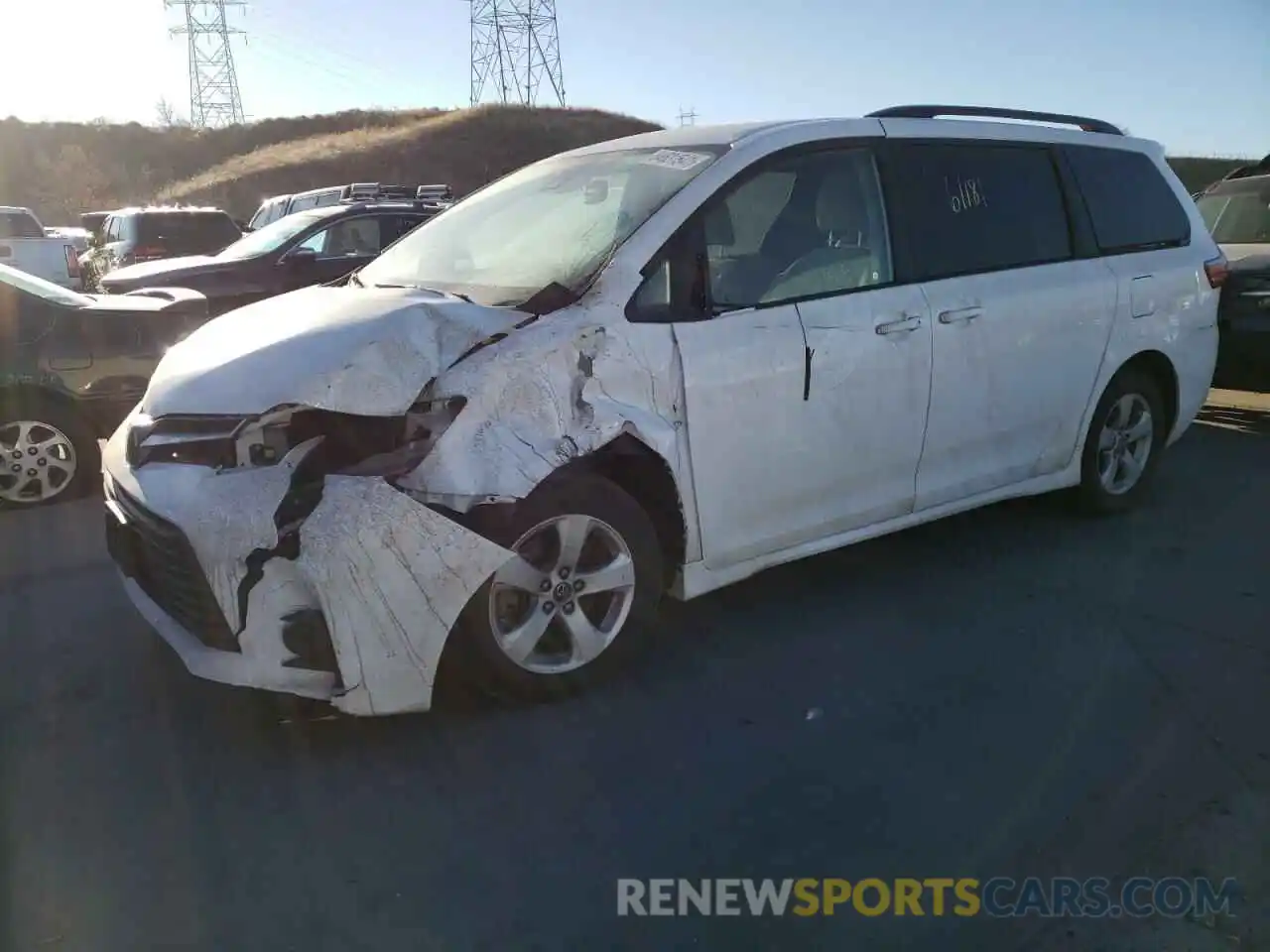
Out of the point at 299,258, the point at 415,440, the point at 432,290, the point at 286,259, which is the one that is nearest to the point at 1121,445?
the point at 432,290

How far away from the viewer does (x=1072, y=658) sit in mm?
4020

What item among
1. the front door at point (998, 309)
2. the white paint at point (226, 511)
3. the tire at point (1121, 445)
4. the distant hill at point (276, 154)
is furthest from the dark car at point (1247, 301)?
the distant hill at point (276, 154)

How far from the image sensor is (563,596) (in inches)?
138

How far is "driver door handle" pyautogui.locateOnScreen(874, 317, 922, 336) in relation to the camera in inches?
165

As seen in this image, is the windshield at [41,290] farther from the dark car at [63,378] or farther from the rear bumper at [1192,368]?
the rear bumper at [1192,368]

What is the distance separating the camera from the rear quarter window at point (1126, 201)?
5.26m

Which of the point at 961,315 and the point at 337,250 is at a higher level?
the point at 337,250

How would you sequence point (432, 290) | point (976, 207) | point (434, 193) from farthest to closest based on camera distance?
point (434, 193) < point (976, 207) < point (432, 290)

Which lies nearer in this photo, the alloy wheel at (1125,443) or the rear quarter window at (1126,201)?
the rear quarter window at (1126,201)

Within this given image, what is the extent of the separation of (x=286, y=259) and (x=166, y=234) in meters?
6.59

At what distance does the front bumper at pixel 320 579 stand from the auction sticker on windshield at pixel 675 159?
171 cm

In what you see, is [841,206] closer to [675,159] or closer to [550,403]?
[675,159]

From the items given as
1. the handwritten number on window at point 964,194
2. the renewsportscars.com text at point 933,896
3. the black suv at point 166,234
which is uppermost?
the black suv at point 166,234

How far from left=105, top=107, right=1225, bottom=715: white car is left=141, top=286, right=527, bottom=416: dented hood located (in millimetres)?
12
